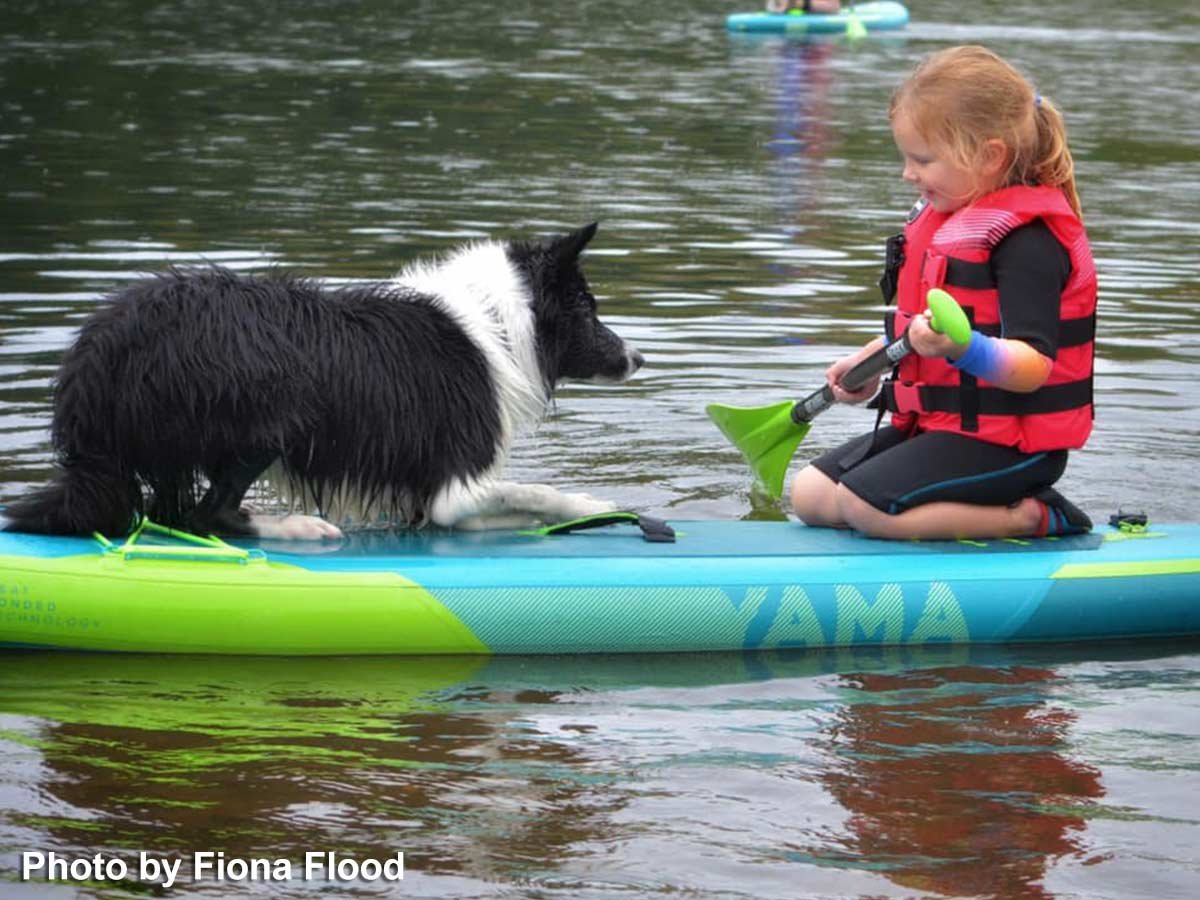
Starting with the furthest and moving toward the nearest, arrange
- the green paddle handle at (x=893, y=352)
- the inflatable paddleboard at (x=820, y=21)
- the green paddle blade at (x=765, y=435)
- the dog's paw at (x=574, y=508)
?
the inflatable paddleboard at (x=820, y=21), the green paddle blade at (x=765, y=435), the dog's paw at (x=574, y=508), the green paddle handle at (x=893, y=352)

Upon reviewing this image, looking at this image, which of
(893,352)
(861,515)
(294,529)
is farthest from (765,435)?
(294,529)

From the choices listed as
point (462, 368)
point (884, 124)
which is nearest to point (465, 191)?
point (884, 124)

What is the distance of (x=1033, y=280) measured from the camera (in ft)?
19.4

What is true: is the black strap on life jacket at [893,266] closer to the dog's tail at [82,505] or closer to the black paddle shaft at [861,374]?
the black paddle shaft at [861,374]

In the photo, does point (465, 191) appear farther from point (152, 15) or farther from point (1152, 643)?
point (152, 15)

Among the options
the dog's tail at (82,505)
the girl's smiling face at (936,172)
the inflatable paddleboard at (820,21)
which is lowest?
the dog's tail at (82,505)

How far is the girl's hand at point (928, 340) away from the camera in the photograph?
571 cm

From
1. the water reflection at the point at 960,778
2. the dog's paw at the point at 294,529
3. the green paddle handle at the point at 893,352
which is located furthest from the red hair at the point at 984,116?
the dog's paw at the point at 294,529

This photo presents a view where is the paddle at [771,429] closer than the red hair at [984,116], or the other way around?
the red hair at [984,116]

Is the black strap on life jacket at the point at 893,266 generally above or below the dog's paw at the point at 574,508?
above

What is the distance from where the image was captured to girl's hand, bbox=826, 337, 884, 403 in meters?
6.59

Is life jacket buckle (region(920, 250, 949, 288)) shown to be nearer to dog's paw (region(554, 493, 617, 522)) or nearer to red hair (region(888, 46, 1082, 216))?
red hair (region(888, 46, 1082, 216))

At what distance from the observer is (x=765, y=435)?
7277mm

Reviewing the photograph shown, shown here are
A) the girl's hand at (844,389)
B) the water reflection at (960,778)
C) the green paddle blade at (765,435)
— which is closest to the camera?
the water reflection at (960,778)
